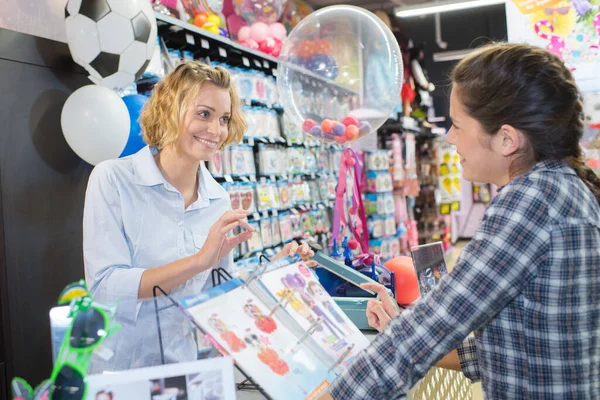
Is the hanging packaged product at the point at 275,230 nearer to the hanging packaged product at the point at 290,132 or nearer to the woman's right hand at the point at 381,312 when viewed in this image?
the hanging packaged product at the point at 290,132

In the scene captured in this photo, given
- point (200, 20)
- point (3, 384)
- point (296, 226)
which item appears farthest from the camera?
point (296, 226)

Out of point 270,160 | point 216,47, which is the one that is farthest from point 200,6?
point 270,160

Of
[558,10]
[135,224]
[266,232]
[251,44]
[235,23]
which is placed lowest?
[266,232]

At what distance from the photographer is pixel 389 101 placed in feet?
10.6

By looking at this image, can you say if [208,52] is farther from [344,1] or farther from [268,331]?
[344,1]

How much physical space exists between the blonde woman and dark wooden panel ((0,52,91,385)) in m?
1.01

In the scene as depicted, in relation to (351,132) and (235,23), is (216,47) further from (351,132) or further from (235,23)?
(351,132)

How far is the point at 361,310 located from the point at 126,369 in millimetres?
1115

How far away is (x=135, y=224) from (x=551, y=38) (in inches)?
106

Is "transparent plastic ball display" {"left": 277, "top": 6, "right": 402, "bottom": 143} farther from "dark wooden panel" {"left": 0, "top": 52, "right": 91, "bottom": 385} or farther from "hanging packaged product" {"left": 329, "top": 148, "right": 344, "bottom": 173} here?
"hanging packaged product" {"left": 329, "top": 148, "right": 344, "bottom": 173}

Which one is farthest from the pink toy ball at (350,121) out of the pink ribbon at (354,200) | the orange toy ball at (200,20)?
the orange toy ball at (200,20)

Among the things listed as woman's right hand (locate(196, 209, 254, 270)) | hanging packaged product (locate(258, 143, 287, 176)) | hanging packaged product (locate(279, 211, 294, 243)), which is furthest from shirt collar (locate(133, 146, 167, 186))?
hanging packaged product (locate(279, 211, 294, 243))

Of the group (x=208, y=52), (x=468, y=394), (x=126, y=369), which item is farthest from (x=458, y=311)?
(x=208, y=52)

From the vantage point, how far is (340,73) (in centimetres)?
332
